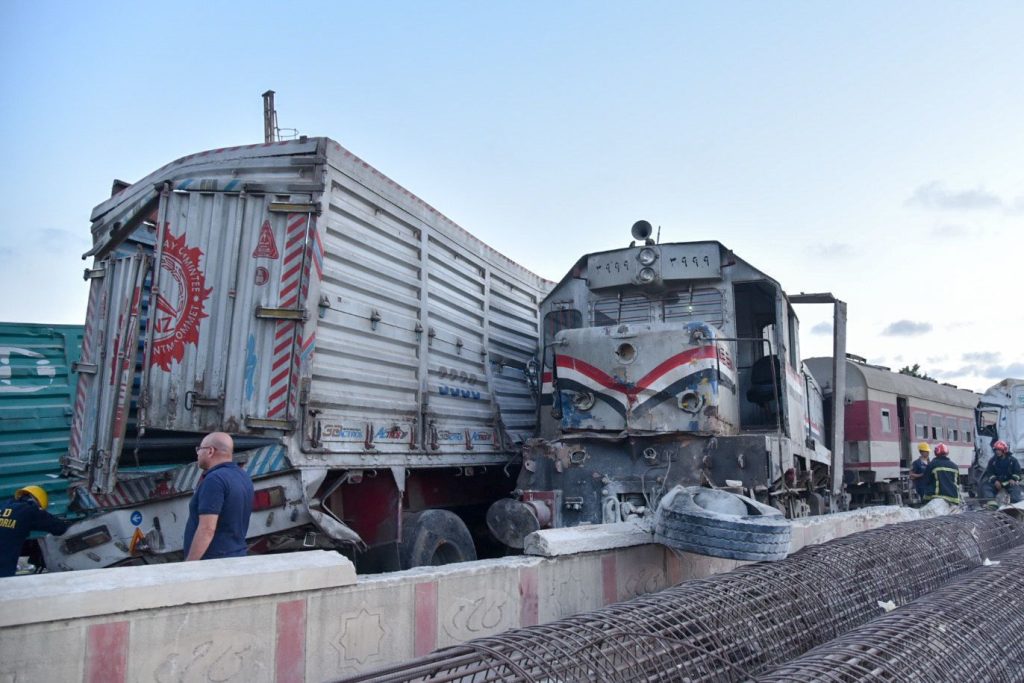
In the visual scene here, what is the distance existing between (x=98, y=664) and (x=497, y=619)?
6.20 feet

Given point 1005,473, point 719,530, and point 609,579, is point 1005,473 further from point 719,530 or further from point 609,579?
point 609,579

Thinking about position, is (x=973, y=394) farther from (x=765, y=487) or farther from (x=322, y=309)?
(x=322, y=309)

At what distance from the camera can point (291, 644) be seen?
3.22m

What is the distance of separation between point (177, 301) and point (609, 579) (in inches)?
152

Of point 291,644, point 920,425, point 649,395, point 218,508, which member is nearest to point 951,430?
point 920,425

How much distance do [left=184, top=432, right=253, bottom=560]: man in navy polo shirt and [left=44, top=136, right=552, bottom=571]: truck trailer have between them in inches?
41.3

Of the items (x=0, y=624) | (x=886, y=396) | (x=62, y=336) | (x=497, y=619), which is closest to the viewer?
(x=0, y=624)

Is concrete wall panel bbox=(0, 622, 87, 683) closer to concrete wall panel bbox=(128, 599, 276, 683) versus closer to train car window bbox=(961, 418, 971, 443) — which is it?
concrete wall panel bbox=(128, 599, 276, 683)

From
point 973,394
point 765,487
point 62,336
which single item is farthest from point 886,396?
point 62,336

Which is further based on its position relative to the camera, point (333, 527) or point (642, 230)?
point (642, 230)

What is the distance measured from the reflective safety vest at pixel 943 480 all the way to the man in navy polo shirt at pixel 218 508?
920 cm

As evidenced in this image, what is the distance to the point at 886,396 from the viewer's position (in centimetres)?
1688

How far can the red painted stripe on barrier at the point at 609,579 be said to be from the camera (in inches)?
190

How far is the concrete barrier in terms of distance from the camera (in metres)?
2.69
